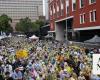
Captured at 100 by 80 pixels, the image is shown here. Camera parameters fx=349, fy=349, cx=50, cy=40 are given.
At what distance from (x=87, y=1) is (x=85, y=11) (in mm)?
1886

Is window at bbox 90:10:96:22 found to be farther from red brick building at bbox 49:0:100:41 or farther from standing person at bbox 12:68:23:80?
standing person at bbox 12:68:23:80

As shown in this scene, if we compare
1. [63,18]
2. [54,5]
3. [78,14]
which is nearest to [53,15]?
[54,5]

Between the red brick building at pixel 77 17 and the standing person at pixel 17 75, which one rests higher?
the red brick building at pixel 77 17

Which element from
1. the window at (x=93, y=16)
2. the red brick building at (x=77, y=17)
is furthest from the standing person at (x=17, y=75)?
the window at (x=93, y=16)

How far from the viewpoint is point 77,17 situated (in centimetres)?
6650

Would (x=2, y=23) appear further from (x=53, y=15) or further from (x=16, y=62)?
(x=16, y=62)

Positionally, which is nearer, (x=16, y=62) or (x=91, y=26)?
(x=16, y=62)

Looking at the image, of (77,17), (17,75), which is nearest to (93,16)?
(77,17)

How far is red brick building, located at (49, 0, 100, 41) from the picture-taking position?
56.9 m

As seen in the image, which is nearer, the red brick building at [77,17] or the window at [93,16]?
the window at [93,16]

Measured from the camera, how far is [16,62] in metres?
29.2

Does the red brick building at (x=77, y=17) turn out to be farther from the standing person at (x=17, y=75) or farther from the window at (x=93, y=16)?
the standing person at (x=17, y=75)

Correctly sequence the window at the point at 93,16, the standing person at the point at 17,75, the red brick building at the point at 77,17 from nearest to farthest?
the standing person at the point at 17,75, the window at the point at 93,16, the red brick building at the point at 77,17

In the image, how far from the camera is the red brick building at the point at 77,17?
187 feet
